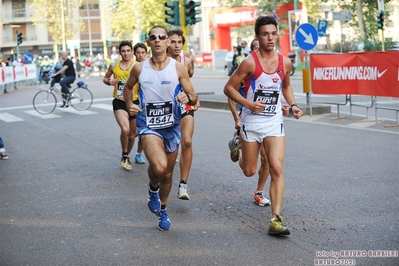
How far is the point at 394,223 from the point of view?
676 centimetres

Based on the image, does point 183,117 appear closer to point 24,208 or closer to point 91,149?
point 24,208

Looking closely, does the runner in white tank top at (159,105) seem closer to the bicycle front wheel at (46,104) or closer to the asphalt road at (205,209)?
the asphalt road at (205,209)

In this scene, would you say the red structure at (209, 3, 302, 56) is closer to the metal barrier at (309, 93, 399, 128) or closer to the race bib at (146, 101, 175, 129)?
the metal barrier at (309, 93, 399, 128)

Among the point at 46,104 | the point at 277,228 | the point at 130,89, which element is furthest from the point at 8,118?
the point at 277,228

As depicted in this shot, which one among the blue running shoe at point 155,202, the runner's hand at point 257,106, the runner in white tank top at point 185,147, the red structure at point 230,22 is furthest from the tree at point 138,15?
the runner's hand at point 257,106

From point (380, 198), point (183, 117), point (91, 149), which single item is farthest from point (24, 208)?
point (91, 149)

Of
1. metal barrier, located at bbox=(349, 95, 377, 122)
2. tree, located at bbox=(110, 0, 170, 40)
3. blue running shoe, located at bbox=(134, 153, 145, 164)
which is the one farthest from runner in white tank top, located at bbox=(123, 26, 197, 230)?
tree, located at bbox=(110, 0, 170, 40)

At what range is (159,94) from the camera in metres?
6.94

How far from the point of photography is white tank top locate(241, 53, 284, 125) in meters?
6.84

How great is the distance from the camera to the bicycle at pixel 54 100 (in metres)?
23.0

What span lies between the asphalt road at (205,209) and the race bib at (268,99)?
1.03 meters

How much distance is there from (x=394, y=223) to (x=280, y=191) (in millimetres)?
1055

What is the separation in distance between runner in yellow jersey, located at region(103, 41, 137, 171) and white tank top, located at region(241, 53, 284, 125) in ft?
14.3

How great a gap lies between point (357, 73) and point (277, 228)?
10017 mm
